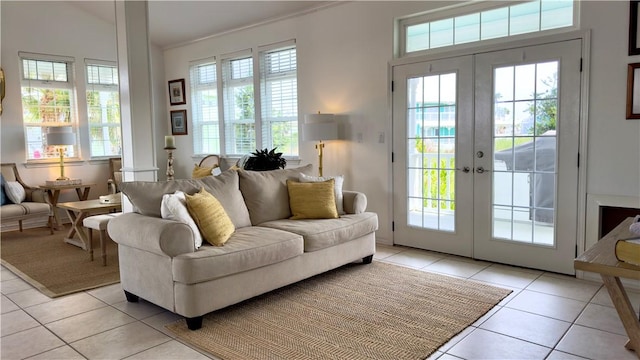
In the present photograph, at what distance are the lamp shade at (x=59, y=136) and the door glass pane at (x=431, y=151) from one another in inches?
190

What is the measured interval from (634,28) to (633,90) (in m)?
0.46

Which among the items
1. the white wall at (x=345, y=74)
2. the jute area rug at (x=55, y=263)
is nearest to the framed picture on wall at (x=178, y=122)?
the white wall at (x=345, y=74)

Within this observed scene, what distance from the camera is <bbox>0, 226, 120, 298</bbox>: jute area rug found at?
387 cm

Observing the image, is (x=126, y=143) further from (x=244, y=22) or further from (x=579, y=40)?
(x=579, y=40)

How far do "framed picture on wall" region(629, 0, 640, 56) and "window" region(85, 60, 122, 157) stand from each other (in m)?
6.65

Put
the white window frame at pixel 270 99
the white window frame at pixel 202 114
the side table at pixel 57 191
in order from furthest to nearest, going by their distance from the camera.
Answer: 1. the white window frame at pixel 202 114
2. the side table at pixel 57 191
3. the white window frame at pixel 270 99

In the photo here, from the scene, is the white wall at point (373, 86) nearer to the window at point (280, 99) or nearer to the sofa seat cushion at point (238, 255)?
the window at point (280, 99)

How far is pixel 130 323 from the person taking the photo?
10.0 feet

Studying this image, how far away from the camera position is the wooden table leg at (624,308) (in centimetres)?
240

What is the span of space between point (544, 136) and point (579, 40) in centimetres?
81

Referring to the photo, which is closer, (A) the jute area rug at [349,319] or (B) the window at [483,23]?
(A) the jute area rug at [349,319]

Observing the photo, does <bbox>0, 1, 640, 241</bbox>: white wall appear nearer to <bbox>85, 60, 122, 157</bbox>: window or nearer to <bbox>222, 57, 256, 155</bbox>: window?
<bbox>85, 60, 122, 157</bbox>: window

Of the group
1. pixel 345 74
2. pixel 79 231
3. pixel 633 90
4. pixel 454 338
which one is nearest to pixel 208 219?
pixel 454 338

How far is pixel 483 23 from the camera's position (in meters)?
4.32
